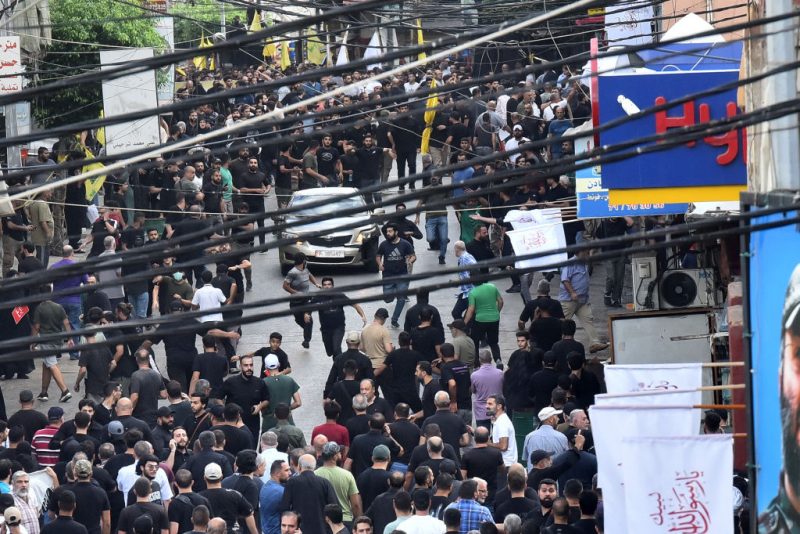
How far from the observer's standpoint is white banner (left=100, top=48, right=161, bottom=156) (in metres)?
22.7

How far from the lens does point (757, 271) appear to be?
8.15 meters

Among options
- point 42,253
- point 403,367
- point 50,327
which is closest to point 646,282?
point 403,367

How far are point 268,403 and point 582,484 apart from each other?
476 cm

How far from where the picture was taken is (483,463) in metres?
14.2

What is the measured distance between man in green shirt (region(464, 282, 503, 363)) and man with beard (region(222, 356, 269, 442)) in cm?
404

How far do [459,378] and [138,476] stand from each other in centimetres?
463

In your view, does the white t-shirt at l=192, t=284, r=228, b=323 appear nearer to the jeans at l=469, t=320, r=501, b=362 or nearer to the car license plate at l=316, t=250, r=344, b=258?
the jeans at l=469, t=320, r=501, b=362

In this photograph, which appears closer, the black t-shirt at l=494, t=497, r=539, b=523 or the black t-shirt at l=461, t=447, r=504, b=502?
the black t-shirt at l=494, t=497, r=539, b=523

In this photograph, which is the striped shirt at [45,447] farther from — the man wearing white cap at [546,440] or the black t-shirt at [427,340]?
the man wearing white cap at [546,440]

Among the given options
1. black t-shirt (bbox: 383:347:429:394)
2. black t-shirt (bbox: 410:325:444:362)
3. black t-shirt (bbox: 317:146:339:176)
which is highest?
black t-shirt (bbox: 317:146:339:176)

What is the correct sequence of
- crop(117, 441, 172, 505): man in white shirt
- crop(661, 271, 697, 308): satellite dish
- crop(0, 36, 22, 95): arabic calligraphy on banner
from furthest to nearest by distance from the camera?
crop(0, 36, 22, 95): arabic calligraphy on banner → crop(661, 271, 697, 308): satellite dish → crop(117, 441, 172, 505): man in white shirt

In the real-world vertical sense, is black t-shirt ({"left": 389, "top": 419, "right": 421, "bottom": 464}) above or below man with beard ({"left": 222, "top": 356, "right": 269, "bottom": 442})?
below

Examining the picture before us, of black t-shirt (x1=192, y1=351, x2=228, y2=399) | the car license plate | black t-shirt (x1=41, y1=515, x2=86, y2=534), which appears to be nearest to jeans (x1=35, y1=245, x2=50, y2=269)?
the car license plate

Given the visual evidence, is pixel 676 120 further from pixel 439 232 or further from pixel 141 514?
pixel 439 232
